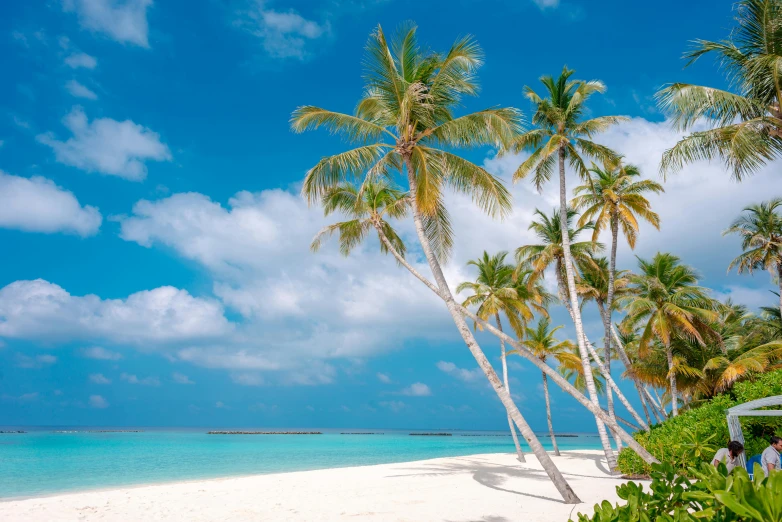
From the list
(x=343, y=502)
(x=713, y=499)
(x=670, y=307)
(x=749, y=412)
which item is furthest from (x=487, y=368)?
(x=670, y=307)

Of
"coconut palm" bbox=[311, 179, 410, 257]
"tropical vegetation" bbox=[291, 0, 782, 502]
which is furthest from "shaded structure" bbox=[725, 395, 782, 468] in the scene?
"coconut palm" bbox=[311, 179, 410, 257]

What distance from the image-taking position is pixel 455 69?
1294cm

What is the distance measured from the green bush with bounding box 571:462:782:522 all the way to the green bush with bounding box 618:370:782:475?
31.9 ft

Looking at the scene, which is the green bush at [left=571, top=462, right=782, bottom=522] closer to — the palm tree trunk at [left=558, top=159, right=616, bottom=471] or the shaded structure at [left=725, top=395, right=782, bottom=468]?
the shaded structure at [left=725, top=395, right=782, bottom=468]

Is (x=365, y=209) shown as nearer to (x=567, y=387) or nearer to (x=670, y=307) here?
(x=567, y=387)

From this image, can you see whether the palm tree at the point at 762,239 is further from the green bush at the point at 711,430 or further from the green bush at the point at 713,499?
the green bush at the point at 713,499

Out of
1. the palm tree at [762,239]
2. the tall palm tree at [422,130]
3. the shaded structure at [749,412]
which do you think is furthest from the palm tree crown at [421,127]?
the palm tree at [762,239]

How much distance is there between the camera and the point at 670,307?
813 inches

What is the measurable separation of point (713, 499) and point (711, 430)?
1259 cm

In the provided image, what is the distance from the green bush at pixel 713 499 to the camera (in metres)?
1.35

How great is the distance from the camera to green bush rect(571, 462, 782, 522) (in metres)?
1.35

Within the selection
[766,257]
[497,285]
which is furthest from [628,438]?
[766,257]

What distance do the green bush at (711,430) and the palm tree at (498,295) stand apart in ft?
31.0

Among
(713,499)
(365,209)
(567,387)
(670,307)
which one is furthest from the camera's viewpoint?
(670,307)
